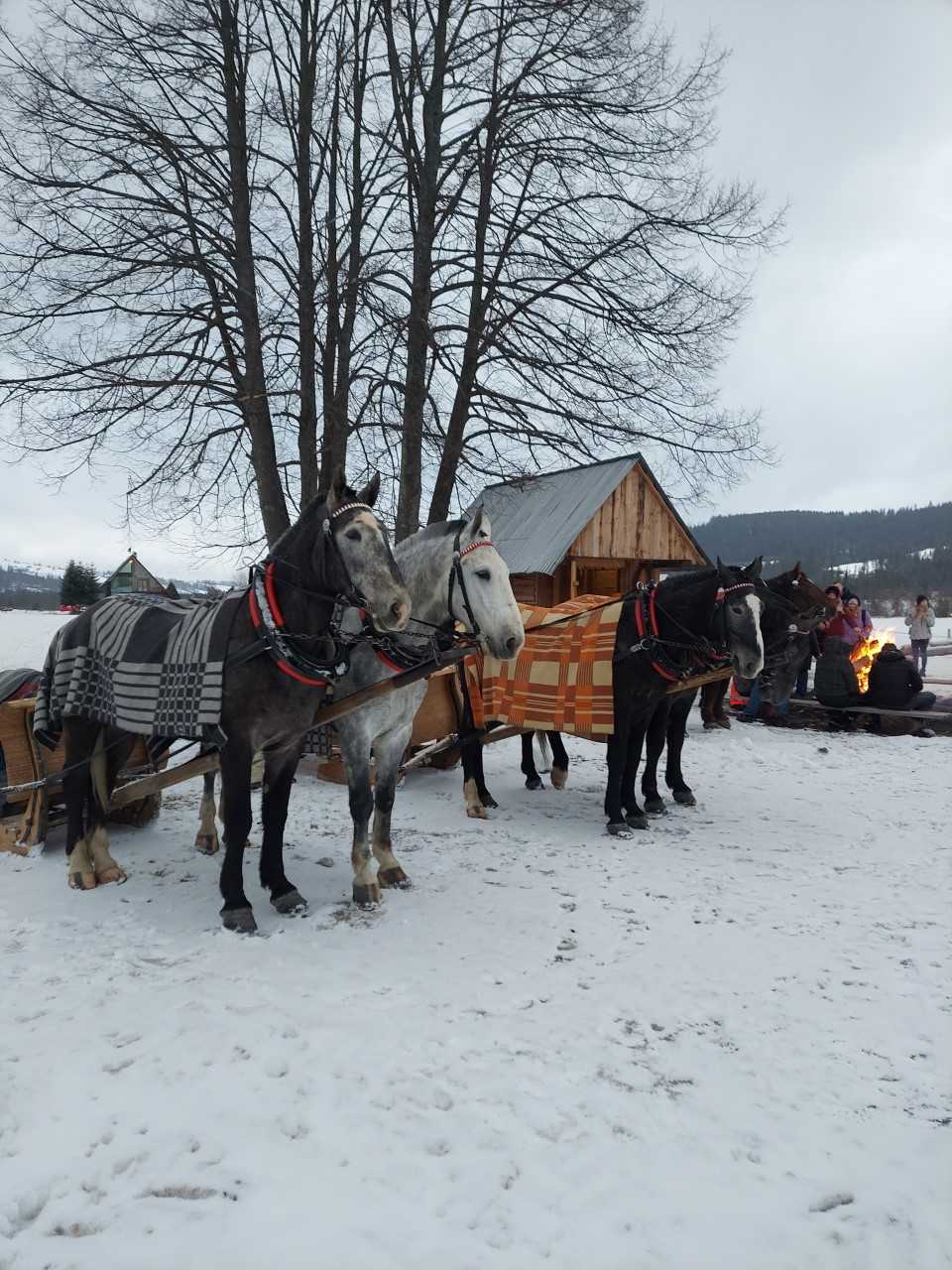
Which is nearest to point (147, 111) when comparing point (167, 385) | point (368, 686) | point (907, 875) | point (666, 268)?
point (167, 385)

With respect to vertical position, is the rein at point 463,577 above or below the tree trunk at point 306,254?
below

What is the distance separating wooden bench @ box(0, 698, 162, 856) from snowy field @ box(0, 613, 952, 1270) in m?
0.17

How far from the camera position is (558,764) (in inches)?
291

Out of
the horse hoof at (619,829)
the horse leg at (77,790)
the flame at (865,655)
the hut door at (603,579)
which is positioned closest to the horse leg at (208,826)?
the horse leg at (77,790)

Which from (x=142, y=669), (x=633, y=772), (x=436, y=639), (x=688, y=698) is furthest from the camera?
(x=688, y=698)

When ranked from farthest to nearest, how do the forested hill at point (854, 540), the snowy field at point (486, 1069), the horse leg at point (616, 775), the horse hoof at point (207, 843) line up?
the forested hill at point (854, 540)
the horse leg at point (616, 775)
the horse hoof at point (207, 843)
the snowy field at point (486, 1069)

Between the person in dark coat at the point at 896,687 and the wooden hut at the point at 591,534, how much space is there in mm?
7164

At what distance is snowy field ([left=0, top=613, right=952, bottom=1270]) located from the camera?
1.96 metres

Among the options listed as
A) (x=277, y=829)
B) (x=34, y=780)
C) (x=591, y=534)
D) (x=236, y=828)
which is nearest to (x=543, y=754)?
(x=277, y=829)

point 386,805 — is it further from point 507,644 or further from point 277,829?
point 507,644

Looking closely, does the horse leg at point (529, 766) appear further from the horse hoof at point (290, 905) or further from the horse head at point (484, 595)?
the horse hoof at point (290, 905)

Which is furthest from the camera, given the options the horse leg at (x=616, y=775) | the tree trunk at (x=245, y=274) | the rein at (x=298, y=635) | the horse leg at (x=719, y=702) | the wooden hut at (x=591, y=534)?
the wooden hut at (x=591, y=534)

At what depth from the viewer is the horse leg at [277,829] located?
404 cm

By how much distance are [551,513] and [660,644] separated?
1299 centimetres
